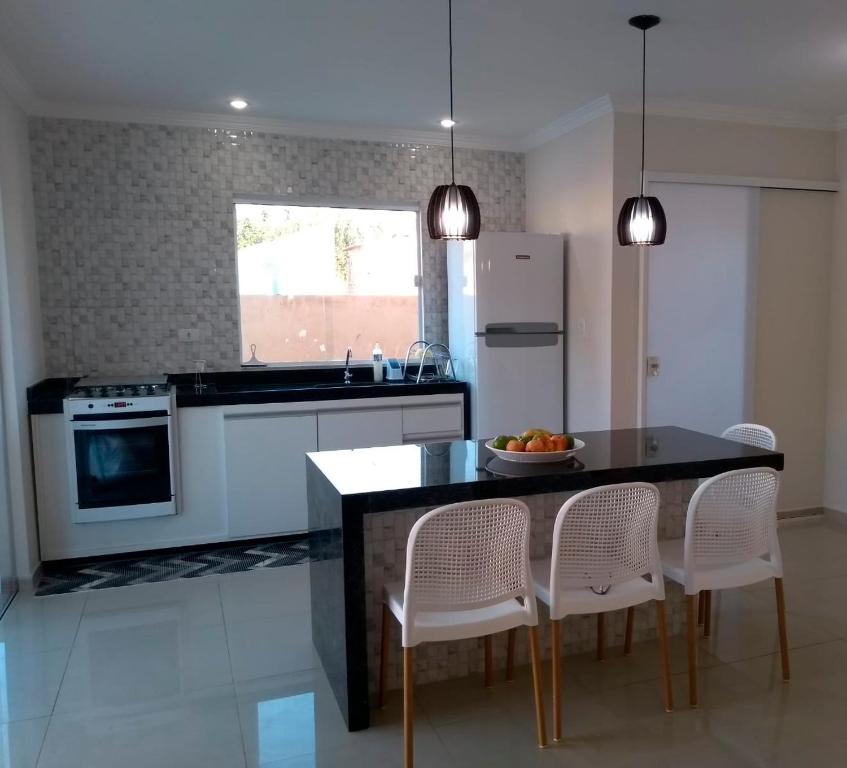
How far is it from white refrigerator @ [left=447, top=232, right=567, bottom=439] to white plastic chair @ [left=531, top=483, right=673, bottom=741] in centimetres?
233

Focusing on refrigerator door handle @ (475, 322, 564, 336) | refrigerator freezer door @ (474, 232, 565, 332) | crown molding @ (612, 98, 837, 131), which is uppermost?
crown molding @ (612, 98, 837, 131)

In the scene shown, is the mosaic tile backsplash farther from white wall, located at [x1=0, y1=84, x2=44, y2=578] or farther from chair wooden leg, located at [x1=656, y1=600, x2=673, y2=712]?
chair wooden leg, located at [x1=656, y1=600, x2=673, y2=712]

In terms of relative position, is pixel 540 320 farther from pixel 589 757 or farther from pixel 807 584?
pixel 589 757

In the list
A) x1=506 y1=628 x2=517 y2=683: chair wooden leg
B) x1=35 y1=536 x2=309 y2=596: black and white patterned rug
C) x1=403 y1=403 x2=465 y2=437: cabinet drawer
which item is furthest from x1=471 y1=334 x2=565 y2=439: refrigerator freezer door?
x1=506 y1=628 x2=517 y2=683: chair wooden leg

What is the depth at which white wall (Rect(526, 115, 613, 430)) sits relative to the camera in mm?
4395

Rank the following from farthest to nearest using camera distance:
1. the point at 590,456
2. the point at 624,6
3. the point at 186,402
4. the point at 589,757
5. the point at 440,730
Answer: the point at 186,402
the point at 624,6
the point at 590,456
the point at 440,730
the point at 589,757

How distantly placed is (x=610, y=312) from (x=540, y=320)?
54 cm

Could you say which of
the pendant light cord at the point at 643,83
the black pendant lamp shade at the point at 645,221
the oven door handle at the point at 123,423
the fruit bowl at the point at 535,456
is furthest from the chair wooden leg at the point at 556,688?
the oven door handle at the point at 123,423

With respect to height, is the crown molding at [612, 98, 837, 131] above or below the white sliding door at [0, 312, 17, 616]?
above

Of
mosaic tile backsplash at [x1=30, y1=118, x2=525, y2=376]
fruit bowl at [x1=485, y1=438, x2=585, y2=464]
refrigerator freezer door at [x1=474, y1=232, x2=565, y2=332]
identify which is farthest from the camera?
refrigerator freezer door at [x1=474, y1=232, x2=565, y2=332]

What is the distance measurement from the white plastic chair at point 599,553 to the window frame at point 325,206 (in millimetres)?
2954

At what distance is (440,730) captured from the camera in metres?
2.42

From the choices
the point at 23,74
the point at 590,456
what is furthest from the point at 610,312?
the point at 23,74

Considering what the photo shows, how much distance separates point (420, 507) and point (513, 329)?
2509 millimetres
